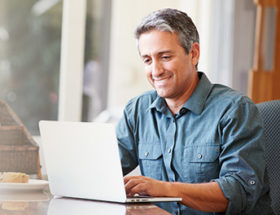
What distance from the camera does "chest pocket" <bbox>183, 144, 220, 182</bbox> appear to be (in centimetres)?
153

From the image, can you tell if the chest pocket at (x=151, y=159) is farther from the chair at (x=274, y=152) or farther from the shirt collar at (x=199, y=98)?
the chair at (x=274, y=152)

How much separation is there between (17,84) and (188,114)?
4.00 feet

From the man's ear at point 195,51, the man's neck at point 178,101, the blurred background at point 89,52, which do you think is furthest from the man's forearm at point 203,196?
the blurred background at point 89,52

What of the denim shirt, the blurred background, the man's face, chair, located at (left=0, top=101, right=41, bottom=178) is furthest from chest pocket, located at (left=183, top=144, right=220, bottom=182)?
the blurred background

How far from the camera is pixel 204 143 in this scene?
1551mm

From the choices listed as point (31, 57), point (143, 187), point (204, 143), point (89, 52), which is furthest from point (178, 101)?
point (89, 52)

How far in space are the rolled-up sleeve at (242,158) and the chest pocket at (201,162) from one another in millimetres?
34

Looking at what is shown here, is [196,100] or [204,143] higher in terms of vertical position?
[196,100]

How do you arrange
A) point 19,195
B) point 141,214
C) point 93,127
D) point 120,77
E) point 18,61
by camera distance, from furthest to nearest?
point 120,77 < point 18,61 < point 19,195 < point 93,127 < point 141,214

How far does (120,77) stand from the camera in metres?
2.88

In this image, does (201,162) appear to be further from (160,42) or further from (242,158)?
(160,42)

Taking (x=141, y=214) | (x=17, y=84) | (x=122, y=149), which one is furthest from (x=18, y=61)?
(x=141, y=214)

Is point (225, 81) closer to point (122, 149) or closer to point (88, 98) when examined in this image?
point (88, 98)

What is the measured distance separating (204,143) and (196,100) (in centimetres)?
16
